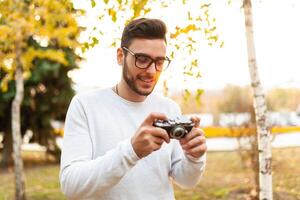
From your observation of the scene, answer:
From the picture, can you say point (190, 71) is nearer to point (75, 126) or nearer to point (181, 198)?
point (75, 126)

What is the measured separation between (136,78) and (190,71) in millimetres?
2642

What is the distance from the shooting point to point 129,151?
5.89 feet

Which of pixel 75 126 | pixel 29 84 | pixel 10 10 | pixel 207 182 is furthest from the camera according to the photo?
pixel 29 84

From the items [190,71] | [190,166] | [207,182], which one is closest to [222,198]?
[207,182]

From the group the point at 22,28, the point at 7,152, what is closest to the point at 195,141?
the point at 22,28

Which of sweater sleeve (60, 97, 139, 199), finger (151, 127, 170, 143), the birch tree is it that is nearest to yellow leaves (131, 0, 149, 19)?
the birch tree

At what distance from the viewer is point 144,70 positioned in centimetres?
213

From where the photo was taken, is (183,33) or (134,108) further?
(183,33)

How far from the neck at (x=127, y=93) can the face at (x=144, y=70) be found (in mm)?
71

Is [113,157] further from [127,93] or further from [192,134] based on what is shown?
[127,93]

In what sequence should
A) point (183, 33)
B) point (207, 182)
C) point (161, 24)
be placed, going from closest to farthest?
1. point (161, 24)
2. point (183, 33)
3. point (207, 182)

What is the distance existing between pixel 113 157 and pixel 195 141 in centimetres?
39

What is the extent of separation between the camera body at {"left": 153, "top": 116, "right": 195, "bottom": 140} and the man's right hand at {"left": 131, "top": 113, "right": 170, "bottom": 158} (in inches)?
1.2

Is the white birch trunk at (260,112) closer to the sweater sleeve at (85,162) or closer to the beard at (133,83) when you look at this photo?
the beard at (133,83)
